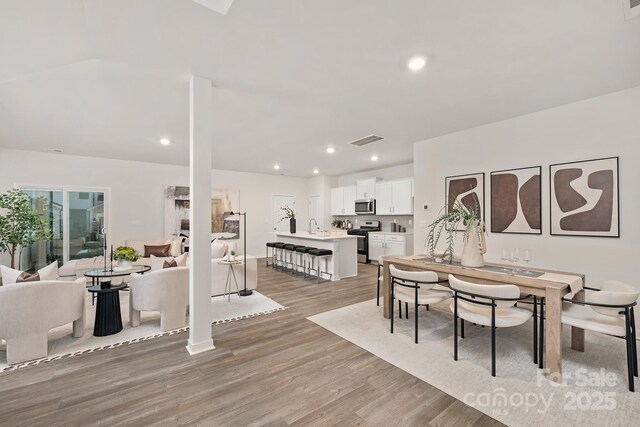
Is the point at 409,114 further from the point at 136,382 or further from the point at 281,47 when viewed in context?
the point at 136,382

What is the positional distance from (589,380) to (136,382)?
3639mm

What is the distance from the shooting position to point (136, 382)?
87.8 inches

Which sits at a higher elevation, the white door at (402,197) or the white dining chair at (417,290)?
the white door at (402,197)

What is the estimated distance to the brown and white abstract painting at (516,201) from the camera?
3660 millimetres

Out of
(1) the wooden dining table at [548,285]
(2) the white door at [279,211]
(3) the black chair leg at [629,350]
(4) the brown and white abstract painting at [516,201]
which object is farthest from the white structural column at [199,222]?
(2) the white door at [279,211]

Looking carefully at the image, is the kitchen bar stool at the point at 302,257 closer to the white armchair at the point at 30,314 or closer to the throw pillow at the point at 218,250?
the throw pillow at the point at 218,250

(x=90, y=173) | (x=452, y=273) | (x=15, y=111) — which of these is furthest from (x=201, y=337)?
(x=90, y=173)

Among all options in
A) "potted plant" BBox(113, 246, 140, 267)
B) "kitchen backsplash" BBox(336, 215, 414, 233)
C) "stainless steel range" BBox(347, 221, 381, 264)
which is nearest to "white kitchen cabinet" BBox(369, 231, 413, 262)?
"stainless steel range" BBox(347, 221, 381, 264)

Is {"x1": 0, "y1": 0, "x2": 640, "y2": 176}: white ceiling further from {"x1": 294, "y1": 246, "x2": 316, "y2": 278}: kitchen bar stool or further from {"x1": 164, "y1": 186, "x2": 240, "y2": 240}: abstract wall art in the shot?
{"x1": 164, "y1": 186, "x2": 240, "y2": 240}: abstract wall art

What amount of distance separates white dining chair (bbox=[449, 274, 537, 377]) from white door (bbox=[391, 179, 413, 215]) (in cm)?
437

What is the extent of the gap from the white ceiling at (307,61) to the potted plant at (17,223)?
5.14 feet

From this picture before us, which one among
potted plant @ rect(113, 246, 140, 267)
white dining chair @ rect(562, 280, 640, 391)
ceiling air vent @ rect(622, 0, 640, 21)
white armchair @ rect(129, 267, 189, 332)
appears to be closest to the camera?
ceiling air vent @ rect(622, 0, 640, 21)

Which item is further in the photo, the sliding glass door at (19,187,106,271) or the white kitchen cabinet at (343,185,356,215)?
the white kitchen cabinet at (343,185,356,215)

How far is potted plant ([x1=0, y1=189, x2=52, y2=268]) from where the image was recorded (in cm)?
497
